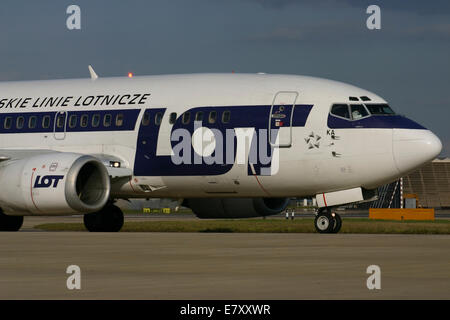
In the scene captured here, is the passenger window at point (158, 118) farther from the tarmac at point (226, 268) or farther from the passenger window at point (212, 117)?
the tarmac at point (226, 268)

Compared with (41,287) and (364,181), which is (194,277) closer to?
(41,287)

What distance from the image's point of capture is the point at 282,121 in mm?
28375

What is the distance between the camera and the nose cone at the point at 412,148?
27.2 meters

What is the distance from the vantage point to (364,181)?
91.2ft

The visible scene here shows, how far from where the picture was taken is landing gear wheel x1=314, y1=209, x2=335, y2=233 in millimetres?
28156

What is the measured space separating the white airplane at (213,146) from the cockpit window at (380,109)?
35 mm

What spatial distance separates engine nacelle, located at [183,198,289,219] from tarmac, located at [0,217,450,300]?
251 inches

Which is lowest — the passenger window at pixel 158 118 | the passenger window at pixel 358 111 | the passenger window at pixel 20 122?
the passenger window at pixel 358 111

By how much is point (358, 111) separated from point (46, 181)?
9.18 metres

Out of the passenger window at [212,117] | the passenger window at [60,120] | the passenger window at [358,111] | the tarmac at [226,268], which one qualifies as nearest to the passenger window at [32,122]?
the passenger window at [60,120]

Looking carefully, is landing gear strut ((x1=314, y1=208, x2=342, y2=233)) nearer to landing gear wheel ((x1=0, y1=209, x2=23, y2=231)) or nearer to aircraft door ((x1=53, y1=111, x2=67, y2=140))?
aircraft door ((x1=53, y1=111, x2=67, y2=140))

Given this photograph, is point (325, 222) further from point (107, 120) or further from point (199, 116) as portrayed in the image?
point (107, 120)

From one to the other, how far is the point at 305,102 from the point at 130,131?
5742 mm

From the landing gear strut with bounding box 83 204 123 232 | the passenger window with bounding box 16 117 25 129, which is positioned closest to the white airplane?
the passenger window with bounding box 16 117 25 129
